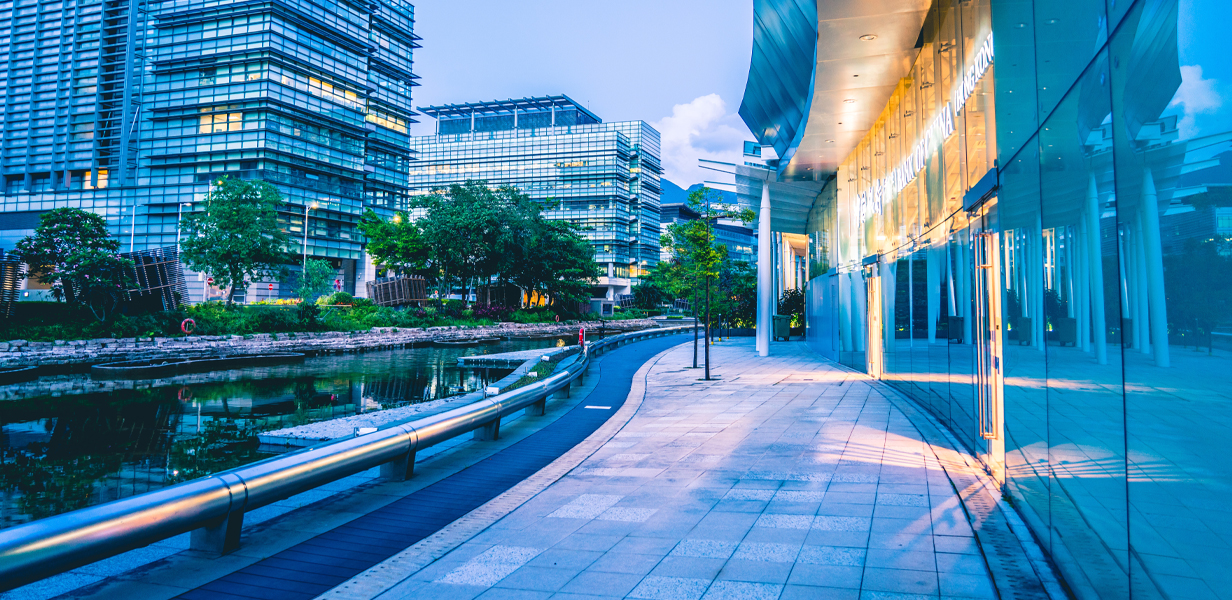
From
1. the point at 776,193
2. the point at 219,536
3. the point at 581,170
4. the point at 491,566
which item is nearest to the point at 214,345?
the point at 776,193

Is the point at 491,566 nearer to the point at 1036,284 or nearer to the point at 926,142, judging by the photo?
the point at 1036,284

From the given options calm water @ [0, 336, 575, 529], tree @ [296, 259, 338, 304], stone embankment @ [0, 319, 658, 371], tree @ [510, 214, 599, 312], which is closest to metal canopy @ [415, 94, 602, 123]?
tree @ [510, 214, 599, 312]

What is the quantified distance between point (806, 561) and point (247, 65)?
73600 mm

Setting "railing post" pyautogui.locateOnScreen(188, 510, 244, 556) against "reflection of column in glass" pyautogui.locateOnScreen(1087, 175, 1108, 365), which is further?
"railing post" pyautogui.locateOnScreen(188, 510, 244, 556)

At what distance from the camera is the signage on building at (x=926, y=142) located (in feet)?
23.6

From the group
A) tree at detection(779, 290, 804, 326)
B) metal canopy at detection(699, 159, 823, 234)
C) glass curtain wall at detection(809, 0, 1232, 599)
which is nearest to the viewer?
glass curtain wall at detection(809, 0, 1232, 599)

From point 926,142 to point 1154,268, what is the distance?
8.07 m

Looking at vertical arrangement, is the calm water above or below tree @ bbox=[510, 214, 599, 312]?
below

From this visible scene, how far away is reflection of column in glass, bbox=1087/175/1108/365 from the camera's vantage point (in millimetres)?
3650

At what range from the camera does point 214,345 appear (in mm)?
27984

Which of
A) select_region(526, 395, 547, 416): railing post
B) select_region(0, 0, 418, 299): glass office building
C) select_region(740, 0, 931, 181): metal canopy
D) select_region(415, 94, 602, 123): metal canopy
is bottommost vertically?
select_region(526, 395, 547, 416): railing post

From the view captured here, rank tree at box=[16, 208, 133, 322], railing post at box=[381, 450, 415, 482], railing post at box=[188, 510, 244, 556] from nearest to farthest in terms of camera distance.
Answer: railing post at box=[188, 510, 244, 556] → railing post at box=[381, 450, 415, 482] → tree at box=[16, 208, 133, 322]

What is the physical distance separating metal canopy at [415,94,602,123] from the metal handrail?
366 feet

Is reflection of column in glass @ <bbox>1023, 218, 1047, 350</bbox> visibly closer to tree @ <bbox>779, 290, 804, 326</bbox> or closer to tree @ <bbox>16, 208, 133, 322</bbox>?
tree @ <bbox>779, 290, 804, 326</bbox>
